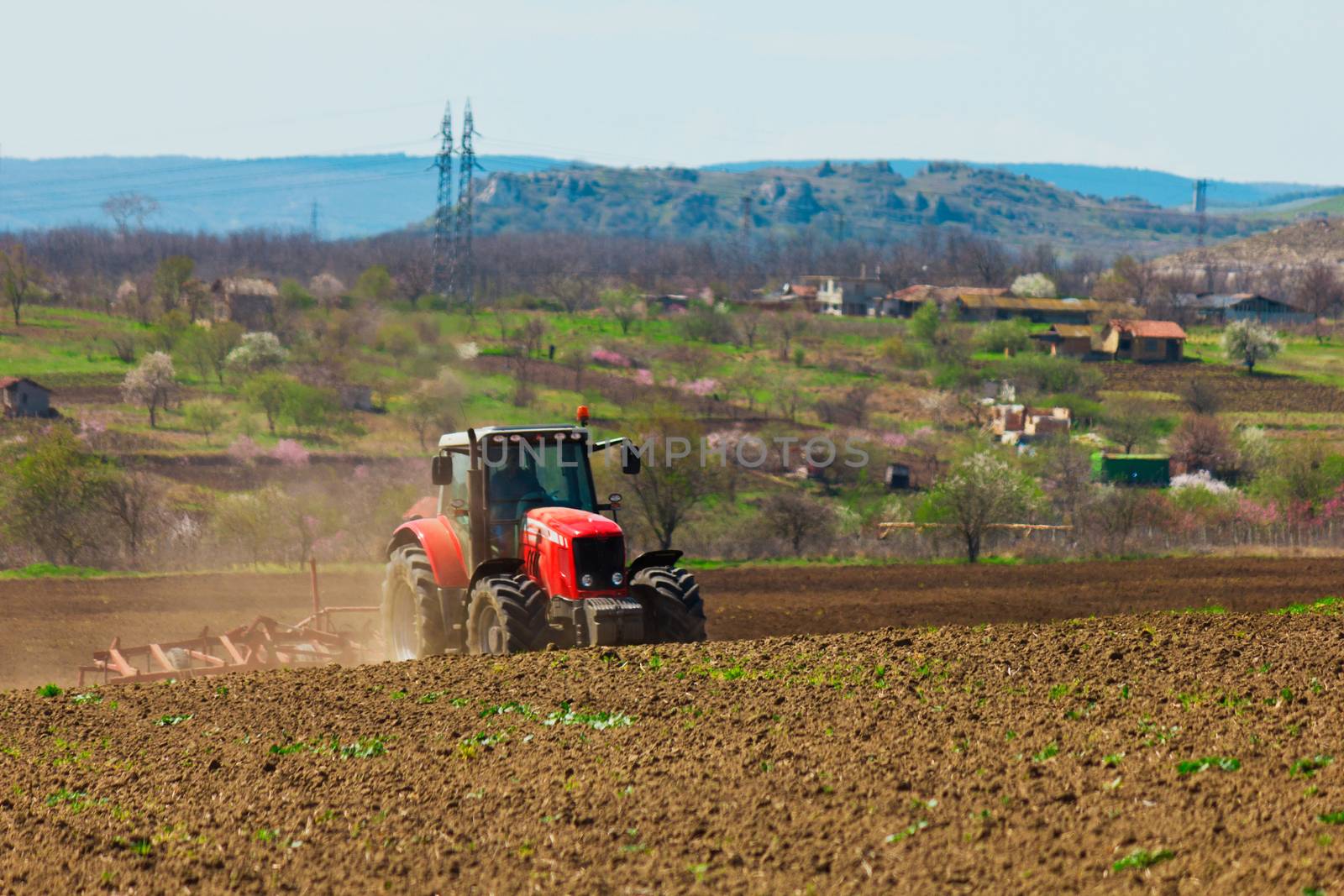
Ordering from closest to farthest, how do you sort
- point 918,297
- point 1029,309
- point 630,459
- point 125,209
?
point 630,459 < point 1029,309 < point 918,297 < point 125,209

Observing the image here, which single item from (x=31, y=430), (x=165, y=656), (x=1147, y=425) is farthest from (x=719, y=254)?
(x=165, y=656)

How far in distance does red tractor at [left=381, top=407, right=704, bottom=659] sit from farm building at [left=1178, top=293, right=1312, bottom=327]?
307ft

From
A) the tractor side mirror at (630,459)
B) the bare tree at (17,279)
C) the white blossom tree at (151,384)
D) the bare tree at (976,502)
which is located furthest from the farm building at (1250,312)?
the tractor side mirror at (630,459)

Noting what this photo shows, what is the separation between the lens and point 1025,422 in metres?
55.0

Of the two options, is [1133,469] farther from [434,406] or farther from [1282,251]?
[1282,251]

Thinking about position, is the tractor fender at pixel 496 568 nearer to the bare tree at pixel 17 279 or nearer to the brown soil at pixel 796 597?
the brown soil at pixel 796 597

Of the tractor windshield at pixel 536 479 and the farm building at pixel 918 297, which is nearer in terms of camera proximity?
the tractor windshield at pixel 536 479

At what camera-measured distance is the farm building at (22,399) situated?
154ft

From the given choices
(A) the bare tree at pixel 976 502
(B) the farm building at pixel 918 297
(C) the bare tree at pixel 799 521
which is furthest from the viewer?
(B) the farm building at pixel 918 297

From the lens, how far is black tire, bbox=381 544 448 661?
13.8m

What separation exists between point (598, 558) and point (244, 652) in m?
4.83

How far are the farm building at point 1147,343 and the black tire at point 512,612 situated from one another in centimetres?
6825

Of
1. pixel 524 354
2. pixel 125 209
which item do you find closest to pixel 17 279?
pixel 524 354

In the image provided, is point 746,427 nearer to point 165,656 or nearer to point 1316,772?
point 165,656
